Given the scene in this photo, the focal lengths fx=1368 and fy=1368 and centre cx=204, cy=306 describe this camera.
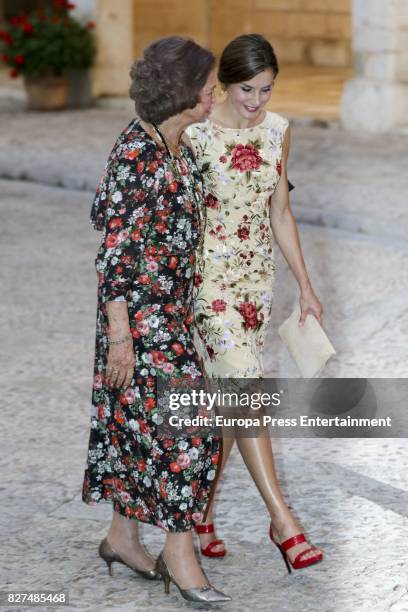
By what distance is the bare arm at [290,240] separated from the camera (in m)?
4.48

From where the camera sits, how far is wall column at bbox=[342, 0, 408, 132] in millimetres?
13359

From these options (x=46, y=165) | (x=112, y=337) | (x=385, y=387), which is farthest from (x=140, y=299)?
(x=46, y=165)

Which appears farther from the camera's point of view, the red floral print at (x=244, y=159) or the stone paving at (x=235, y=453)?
the red floral print at (x=244, y=159)

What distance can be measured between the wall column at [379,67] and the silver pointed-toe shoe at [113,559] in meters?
9.82

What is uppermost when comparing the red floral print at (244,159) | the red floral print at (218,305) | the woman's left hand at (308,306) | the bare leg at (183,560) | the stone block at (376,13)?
the red floral print at (244,159)

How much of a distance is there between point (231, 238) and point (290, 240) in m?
0.24

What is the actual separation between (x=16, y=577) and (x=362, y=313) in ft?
11.5

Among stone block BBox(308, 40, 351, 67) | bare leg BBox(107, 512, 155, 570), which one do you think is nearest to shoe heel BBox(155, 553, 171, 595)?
bare leg BBox(107, 512, 155, 570)

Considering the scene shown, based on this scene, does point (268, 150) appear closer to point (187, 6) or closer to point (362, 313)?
point (362, 313)

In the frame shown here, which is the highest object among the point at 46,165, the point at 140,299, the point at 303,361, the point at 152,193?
the point at 152,193

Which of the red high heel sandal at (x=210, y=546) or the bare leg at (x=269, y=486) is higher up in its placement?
the bare leg at (x=269, y=486)

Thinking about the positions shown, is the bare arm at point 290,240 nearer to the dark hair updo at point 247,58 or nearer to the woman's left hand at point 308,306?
the woman's left hand at point 308,306

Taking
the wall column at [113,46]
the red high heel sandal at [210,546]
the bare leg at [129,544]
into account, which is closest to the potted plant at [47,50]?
the wall column at [113,46]

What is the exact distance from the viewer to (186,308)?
159 inches
